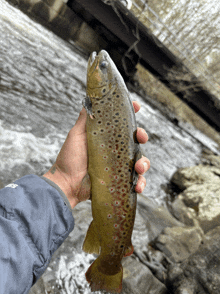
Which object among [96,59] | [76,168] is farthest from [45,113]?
[76,168]

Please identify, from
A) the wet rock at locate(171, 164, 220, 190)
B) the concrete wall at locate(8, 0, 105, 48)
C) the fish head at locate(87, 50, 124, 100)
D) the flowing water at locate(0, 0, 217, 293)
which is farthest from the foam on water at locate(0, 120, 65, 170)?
the concrete wall at locate(8, 0, 105, 48)

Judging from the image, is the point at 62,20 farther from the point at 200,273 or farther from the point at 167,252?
the point at 200,273

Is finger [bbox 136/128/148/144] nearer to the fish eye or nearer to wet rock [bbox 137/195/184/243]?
the fish eye

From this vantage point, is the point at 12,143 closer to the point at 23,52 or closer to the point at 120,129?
the point at 120,129

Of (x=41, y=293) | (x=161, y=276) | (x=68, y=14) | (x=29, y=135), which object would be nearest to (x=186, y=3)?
(x=68, y=14)

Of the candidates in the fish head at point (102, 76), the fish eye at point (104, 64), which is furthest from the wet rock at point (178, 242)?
the fish eye at point (104, 64)

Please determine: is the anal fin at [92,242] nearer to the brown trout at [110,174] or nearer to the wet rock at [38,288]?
the brown trout at [110,174]
